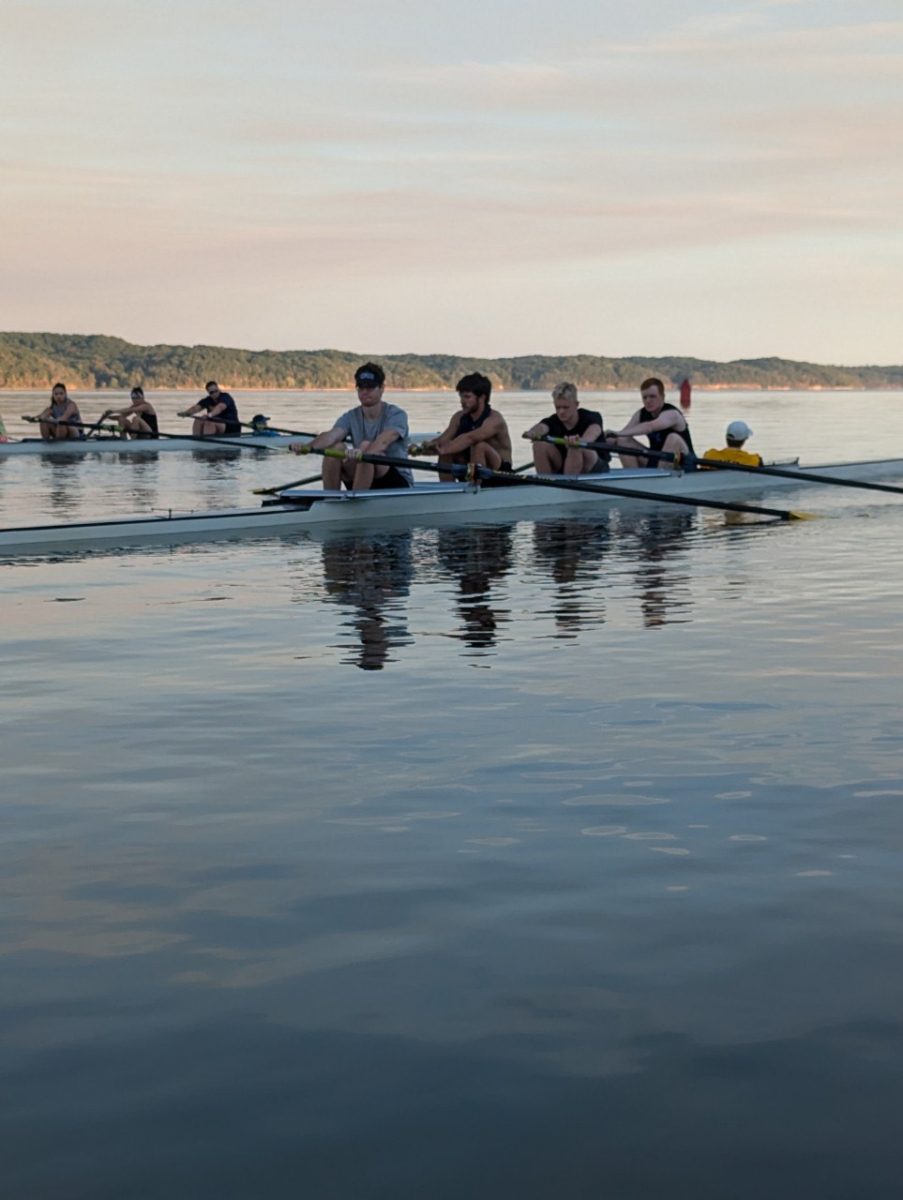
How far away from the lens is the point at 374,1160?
12.1 feet

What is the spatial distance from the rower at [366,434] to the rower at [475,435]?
0.94 meters

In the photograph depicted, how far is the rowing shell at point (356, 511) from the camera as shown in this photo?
690 inches

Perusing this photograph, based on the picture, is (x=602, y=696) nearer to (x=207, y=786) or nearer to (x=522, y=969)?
(x=207, y=786)

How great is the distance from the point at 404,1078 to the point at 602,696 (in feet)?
17.9

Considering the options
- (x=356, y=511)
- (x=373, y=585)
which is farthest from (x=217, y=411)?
(x=373, y=585)

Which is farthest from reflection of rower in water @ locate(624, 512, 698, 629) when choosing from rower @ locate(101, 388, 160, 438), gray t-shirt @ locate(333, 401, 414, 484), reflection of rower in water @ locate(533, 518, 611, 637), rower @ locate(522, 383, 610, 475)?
rower @ locate(101, 388, 160, 438)

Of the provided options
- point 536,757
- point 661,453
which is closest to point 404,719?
point 536,757

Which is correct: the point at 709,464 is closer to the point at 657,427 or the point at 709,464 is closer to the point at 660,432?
the point at 657,427

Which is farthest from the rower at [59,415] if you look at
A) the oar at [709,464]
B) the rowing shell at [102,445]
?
the oar at [709,464]

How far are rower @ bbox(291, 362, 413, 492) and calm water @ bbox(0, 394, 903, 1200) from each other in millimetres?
6713

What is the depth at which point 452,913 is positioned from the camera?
5.41 m

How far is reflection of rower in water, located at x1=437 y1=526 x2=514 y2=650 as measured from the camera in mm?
12227

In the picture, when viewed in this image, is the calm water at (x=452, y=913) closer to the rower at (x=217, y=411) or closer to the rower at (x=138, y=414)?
the rower at (x=217, y=411)

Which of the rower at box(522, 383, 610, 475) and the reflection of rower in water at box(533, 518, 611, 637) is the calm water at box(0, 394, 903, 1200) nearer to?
the reflection of rower in water at box(533, 518, 611, 637)
